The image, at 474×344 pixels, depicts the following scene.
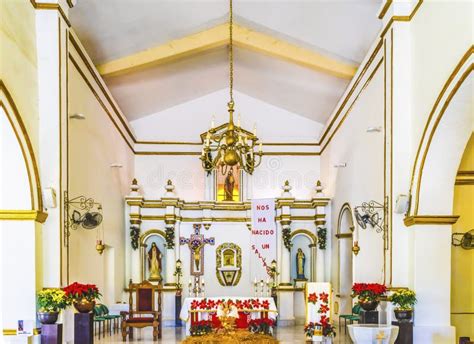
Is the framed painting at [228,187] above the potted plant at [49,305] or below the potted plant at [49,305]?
above

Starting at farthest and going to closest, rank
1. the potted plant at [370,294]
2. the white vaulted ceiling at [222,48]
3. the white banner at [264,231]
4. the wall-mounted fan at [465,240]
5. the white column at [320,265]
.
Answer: the white banner at [264,231] < the white column at [320,265] < the white vaulted ceiling at [222,48] < the wall-mounted fan at [465,240] < the potted plant at [370,294]

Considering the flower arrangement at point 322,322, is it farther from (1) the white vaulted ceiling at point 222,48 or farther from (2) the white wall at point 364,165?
(1) the white vaulted ceiling at point 222,48

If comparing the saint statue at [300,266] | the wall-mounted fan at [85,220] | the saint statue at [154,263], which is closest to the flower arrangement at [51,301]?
the wall-mounted fan at [85,220]

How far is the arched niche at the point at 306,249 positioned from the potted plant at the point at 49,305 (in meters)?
8.31

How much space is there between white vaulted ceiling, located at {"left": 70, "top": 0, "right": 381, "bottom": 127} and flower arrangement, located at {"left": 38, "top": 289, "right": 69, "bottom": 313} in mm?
4483

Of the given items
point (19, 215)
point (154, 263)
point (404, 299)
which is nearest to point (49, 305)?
point (19, 215)

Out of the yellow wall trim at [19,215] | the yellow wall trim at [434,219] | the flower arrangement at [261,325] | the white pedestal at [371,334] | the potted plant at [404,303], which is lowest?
the flower arrangement at [261,325]

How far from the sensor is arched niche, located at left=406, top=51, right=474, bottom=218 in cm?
731

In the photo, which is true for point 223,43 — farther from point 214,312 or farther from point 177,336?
point 177,336

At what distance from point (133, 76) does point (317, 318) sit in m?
5.99

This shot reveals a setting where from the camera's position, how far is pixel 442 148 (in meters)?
7.96

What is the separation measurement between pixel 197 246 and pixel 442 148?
855 cm

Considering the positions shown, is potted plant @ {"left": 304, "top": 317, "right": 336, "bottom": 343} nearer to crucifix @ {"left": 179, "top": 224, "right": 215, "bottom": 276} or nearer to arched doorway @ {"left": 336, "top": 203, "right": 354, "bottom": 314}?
arched doorway @ {"left": 336, "top": 203, "right": 354, "bottom": 314}

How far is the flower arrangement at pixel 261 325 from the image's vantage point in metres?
11.6
